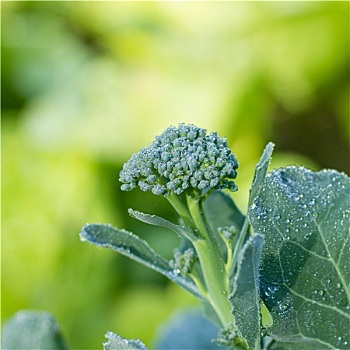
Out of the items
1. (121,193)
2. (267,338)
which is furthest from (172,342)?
(121,193)

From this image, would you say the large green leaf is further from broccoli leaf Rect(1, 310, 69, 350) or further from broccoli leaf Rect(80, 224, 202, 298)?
broccoli leaf Rect(1, 310, 69, 350)

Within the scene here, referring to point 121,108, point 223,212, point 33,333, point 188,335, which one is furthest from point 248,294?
point 121,108

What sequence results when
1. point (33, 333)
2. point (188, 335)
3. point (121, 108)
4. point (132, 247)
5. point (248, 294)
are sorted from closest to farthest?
point (248, 294), point (132, 247), point (33, 333), point (188, 335), point (121, 108)

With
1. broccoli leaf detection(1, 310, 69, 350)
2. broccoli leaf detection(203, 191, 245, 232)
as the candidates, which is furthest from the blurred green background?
broccoli leaf detection(203, 191, 245, 232)

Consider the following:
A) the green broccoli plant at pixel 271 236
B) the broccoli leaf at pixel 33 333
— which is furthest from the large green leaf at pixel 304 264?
the broccoli leaf at pixel 33 333

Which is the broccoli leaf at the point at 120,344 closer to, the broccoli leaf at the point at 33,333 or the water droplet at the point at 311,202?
the water droplet at the point at 311,202

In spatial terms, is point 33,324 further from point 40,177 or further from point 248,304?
point 40,177

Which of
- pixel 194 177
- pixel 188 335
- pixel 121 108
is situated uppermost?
pixel 121 108

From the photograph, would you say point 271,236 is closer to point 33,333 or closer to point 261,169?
point 261,169

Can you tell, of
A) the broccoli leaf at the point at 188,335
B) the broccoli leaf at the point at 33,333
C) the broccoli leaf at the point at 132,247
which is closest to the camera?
the broccoli leaf at the point at 132,247
